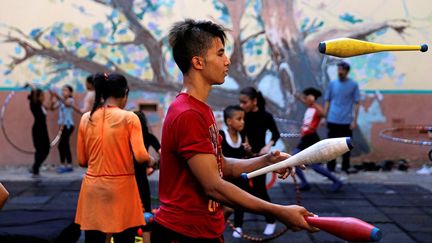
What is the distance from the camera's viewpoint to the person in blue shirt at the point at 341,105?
34.1 feet

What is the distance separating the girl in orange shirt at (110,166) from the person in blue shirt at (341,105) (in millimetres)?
6151

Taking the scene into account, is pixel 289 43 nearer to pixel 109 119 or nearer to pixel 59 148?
pixel 59 148

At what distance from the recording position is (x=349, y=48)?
3322 mm

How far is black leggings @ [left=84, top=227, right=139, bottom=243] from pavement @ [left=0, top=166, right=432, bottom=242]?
591mm

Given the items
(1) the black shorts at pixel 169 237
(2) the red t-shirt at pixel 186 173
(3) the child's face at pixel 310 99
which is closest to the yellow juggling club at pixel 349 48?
(2) the red t-shirt at pixel 186 173

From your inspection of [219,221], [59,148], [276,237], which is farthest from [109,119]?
[59,148]

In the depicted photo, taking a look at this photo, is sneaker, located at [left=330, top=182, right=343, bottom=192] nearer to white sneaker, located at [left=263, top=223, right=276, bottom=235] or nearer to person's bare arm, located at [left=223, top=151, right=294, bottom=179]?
white sneaker, located at [left=263, top=223, right=276, bottom=235]

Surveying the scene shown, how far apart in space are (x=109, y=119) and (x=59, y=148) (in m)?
6.77

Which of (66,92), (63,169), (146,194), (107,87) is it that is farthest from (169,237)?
(66,92)

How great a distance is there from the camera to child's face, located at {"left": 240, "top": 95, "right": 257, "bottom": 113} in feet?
22.5

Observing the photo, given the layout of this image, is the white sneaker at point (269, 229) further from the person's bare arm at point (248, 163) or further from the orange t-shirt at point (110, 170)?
the person's bare arm at point (248, 163)

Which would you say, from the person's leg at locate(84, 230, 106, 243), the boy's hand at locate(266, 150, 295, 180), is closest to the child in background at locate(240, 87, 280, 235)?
the person's leg at locate(84, 230, 106, 243)

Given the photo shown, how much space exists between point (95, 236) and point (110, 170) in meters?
0.52

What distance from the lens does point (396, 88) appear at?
11.5m
